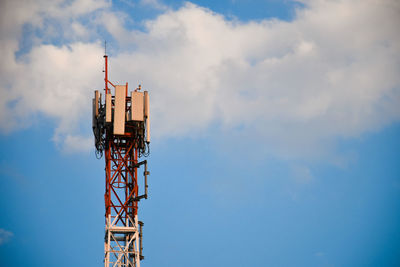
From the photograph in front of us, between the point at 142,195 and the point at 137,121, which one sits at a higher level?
the point at 137,121

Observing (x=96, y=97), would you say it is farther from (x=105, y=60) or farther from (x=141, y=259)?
(x=141, y=259)

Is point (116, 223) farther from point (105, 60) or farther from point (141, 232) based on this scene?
point (105, 60)

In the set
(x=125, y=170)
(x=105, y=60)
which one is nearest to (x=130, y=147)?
(x=125, y=170)

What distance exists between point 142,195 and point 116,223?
483cm

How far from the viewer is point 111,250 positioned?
12594 cm

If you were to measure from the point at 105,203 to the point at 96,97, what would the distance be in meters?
12.9

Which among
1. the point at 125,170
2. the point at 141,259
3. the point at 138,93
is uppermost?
the point at 138,93

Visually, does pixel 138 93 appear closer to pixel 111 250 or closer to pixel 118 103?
pixel 118 103

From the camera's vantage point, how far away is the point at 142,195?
126500 mm

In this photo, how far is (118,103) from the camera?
421 ft

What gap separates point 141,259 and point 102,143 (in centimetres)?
1479

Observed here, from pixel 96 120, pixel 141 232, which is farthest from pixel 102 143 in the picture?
pixel 141 232

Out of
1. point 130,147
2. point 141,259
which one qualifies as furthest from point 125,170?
point 141,259

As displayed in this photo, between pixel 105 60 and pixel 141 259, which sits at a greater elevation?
pixel 105 60
